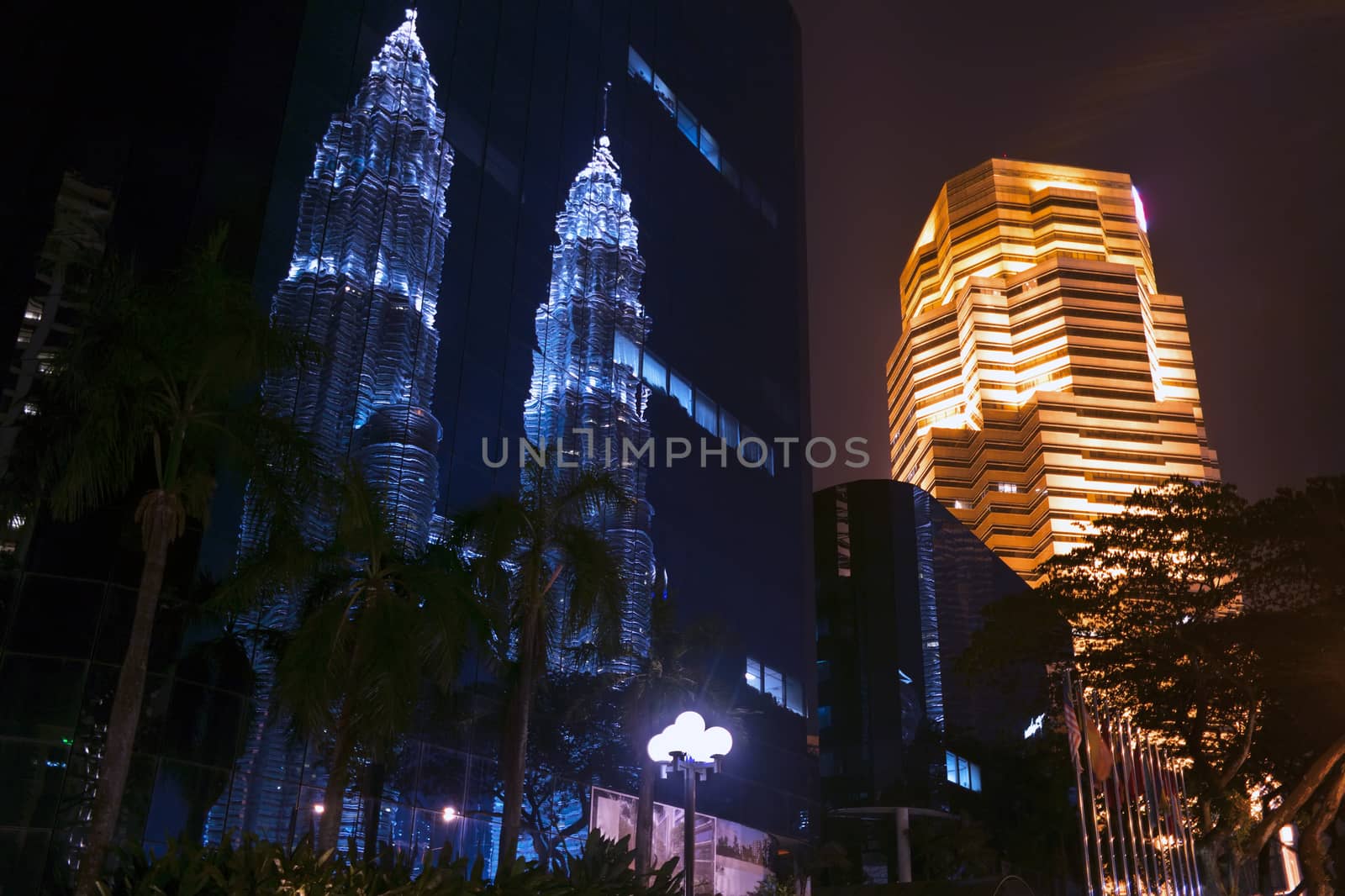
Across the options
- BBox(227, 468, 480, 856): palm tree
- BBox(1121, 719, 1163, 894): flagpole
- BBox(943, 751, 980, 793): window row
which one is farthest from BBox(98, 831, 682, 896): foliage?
BBox(943, 751, 980, 793): window row

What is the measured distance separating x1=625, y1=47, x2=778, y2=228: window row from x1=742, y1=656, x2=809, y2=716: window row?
19209 mm

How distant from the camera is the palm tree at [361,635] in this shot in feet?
61.3

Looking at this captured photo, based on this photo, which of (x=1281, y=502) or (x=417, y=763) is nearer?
(x=417, y=763)

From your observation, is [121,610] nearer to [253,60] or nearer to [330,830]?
[330,830]

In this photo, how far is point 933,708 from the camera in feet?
186

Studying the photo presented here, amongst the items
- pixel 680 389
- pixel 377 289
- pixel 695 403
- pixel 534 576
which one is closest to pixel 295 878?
pixel 534 576

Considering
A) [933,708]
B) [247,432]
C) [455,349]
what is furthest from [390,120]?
[933,708]

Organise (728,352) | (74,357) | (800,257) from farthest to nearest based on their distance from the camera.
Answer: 1. (800,257)
2. (728,352)
3. (74,357)

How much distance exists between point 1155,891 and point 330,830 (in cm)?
3001

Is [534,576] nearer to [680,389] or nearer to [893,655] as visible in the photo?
[680,389]

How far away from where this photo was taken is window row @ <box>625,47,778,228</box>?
4403 cm

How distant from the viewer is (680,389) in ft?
137

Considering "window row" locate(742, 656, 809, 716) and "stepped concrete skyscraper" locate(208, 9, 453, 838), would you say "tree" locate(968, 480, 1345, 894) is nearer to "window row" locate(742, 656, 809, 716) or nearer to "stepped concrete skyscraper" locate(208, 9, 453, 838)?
"window row" locate(742, 656, 809, 716)
